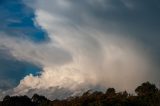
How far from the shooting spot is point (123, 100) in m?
141

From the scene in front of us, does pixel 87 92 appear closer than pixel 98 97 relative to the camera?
No

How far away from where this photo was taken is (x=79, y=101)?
141 metres

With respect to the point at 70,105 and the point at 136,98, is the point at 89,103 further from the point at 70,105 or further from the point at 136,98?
the point at 136,98

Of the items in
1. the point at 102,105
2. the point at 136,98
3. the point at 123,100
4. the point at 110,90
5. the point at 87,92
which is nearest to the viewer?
the point at 102,105

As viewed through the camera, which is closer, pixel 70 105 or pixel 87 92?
pixel 70 105

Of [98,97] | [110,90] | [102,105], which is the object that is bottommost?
[102,105]

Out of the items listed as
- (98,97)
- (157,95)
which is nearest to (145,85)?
(157,95)

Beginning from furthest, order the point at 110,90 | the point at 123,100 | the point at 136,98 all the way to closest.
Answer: the point at 110,90
the point at 136,98
the point at 123,100

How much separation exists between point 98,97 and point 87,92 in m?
14.0

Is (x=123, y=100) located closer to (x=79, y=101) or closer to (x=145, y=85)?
(x=79, y=101)

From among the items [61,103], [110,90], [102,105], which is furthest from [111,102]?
[110,90]

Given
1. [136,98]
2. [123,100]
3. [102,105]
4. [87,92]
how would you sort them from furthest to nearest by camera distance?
[87,92] < [136,98] < [123,100] < [102,105]

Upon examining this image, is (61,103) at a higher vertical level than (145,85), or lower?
lower

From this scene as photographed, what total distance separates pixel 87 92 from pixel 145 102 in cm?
2856
